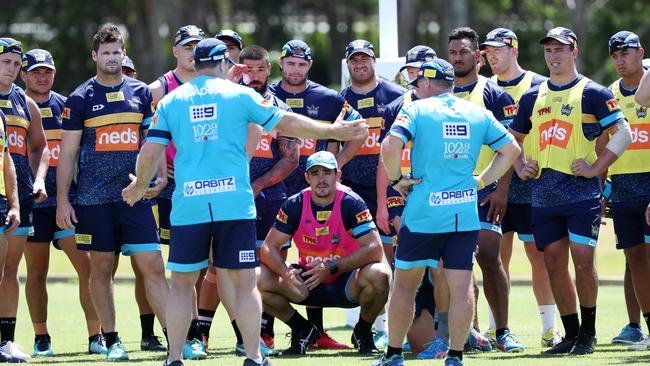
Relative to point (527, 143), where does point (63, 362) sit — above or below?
below

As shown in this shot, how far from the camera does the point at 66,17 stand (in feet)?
142

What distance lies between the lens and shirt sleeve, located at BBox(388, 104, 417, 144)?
9.56m

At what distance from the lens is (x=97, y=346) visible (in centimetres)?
1191

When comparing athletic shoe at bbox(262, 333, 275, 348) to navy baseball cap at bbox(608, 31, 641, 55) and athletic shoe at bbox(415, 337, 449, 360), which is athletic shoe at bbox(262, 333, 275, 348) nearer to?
athletic shoe at bbox(415, 337, 449, 360)

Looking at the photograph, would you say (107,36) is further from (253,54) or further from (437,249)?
(437,249)

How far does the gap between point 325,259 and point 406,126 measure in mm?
2531

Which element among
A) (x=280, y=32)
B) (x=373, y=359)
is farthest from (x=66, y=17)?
(x=373, y=359)

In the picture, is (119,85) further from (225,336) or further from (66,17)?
(66,17)

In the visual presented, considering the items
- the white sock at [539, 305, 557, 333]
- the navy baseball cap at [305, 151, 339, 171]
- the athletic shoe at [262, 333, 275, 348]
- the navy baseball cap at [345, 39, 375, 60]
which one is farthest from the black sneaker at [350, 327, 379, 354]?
the navy baseball cap at [345, 39, 375, 60]

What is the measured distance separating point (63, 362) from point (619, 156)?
496 centimetres

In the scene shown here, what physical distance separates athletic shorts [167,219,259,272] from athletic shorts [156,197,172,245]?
273 centimetres

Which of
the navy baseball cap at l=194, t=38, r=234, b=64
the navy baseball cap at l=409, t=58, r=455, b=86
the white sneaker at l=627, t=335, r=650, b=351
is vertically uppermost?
the navy baseball cap at l=194, t=38, r=234, b=64

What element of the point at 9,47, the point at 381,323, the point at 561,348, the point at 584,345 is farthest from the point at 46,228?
the point at 584,345

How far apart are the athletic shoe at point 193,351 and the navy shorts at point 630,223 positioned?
391 centimetres
